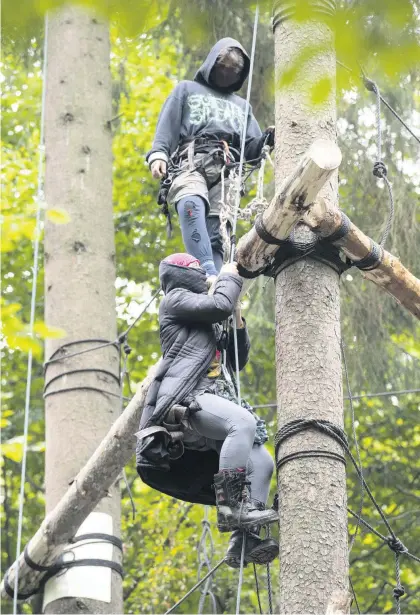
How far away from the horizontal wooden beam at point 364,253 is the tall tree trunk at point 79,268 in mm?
2667

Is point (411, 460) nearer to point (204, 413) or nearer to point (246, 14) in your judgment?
point (246, 14)

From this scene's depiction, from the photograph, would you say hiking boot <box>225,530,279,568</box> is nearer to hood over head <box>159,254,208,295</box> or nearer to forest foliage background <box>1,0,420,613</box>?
hood over head <box>159,254,208,295</box>

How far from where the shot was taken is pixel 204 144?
7.42 meters

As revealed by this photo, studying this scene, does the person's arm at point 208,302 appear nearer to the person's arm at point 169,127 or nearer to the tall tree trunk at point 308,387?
the tall tree trunk at point 308,387

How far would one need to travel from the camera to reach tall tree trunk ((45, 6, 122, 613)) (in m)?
8.63

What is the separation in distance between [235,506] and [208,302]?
0.86 meters

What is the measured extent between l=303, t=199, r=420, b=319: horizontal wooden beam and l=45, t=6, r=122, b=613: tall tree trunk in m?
2.67

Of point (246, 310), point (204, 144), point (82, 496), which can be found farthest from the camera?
point (246, 310)

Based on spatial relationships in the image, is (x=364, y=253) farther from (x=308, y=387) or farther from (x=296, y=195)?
(x=308, y=387)

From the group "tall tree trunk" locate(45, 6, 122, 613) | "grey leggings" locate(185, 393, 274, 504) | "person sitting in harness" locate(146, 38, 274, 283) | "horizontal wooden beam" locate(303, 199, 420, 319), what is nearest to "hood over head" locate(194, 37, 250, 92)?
"person sitting in harness" locate(146, 38, 274, 283)

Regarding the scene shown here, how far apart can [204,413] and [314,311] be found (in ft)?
2.00

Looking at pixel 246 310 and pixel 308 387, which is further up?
pixel 246 310

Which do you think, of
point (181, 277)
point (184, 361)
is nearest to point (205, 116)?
point (181, 277)

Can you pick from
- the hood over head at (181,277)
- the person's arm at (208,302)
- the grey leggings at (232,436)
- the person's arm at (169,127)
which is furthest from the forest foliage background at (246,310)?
the grey leggings at (232,436)
